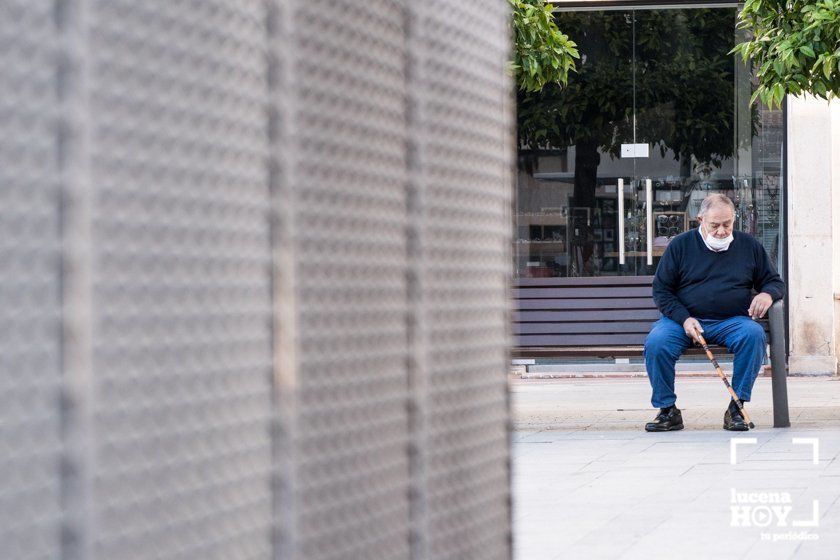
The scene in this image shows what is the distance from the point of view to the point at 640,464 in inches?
264

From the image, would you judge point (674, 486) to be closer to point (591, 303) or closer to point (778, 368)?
point (778, 368)

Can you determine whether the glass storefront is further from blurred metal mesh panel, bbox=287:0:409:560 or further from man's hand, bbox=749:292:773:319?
blurred metal mesh panel, bbox=287:0:409:560

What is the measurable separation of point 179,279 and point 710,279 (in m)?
6.70

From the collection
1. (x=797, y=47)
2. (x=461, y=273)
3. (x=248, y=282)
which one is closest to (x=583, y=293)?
(x=797, y=47)

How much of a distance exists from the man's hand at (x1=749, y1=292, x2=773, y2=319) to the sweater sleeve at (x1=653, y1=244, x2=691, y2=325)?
360 mm

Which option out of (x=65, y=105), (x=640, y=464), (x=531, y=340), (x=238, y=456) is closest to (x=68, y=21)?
(x=65, y=105)

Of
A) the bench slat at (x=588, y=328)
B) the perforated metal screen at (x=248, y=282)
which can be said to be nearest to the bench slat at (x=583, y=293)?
the bench slat at (x=588, y=328)

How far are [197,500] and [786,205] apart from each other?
12026 millimetres

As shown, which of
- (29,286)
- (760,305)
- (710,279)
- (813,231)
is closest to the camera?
(29,286)

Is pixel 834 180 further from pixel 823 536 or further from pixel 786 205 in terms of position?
pixel 823 536

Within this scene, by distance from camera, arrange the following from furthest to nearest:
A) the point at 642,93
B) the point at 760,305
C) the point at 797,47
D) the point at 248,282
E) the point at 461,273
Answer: the point at 642,93 < the point at 760,305 < the point at 797,47 < the point at 461,273 < the point at 248,282

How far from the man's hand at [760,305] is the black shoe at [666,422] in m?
0.71

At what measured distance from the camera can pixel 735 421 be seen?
784 cm

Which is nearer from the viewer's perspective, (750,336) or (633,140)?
(750,336)
